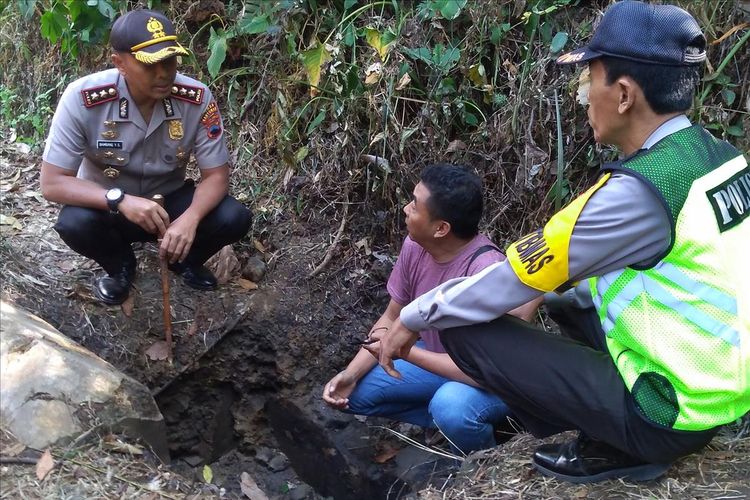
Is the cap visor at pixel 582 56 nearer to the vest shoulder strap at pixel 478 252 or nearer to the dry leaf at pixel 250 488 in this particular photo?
the vest shoulder strap at pixel 478 252

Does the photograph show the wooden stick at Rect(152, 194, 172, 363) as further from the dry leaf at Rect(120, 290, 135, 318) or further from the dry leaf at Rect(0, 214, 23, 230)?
the dry leaf at Rect(0, 214, 23, 230)

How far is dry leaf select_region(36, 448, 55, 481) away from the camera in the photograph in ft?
8.11

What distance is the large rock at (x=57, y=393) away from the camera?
2.63 metres

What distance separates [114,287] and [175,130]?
844 millimetres

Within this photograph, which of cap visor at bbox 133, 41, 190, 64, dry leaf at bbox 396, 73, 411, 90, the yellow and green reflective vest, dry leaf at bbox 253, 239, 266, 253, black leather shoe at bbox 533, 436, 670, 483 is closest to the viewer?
the yellow and green reflective vest

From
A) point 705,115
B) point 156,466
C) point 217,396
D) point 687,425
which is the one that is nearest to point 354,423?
point 217,396

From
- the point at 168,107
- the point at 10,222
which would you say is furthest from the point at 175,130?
the point at 10,222

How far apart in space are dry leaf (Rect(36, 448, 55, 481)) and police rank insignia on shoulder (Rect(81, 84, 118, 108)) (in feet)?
5.26

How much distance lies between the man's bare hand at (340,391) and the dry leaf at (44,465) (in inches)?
42.9

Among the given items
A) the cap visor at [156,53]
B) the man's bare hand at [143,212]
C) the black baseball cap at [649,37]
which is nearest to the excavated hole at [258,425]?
the man's bare hand at [143,212]

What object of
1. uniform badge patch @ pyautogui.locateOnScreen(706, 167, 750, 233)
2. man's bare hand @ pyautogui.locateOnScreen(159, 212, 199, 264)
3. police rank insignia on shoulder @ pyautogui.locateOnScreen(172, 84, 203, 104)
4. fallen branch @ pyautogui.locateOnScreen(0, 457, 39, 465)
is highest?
uniform badge patch @ pyautogui.locateOnScreen(706, 167, 750, 233)

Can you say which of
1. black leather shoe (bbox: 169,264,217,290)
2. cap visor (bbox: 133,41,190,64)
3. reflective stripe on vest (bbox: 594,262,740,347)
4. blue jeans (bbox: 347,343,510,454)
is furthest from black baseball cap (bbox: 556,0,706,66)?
black leather shoe (bbox: 169,264,217,290)

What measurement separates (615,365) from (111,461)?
1707mm

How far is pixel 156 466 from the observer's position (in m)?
2.75
